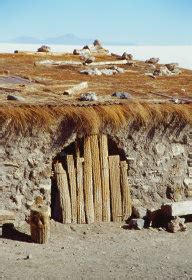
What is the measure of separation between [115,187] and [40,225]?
1.76m

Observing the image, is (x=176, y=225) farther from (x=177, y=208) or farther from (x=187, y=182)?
(x=187, y=182)

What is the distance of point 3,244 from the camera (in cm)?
881

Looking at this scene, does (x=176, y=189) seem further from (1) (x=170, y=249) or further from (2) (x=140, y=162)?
(1) (x=170, y=249)

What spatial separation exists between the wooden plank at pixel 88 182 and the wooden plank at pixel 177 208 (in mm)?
1249

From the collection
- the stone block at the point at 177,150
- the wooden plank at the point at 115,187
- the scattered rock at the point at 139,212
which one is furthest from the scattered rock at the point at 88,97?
the scattered rock at the point at 139,212

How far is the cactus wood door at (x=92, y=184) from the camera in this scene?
9734 mm

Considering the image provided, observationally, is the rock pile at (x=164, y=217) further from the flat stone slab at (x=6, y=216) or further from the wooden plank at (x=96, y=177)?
the flat stone slab at (x=6, y=216)

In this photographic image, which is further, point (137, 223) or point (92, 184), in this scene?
point (92, 184)

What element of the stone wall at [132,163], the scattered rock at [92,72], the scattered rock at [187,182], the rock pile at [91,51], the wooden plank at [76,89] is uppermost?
the rock pile at [91,51]

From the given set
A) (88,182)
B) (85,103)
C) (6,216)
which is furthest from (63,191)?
(85,103)

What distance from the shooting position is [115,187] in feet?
33.0

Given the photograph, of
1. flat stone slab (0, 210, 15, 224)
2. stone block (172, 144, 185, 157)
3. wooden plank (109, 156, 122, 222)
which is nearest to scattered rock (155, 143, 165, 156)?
stone block (172, 144, 185, 157)

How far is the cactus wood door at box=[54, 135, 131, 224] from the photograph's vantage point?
973 cm

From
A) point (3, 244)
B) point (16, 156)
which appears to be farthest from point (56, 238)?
point (16, 156)
